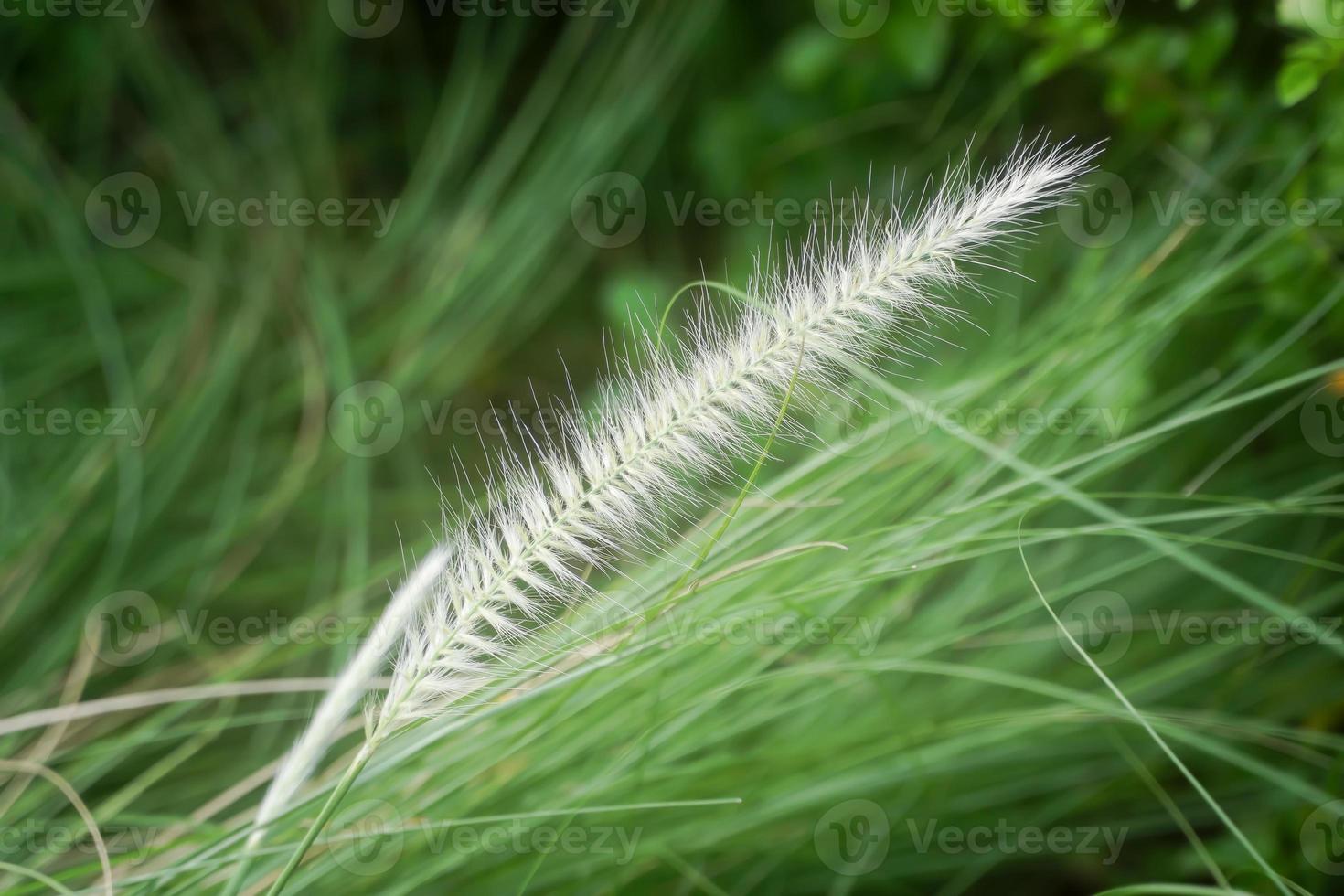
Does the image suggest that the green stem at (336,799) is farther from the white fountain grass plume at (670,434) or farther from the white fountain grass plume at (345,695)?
the white fountain grass plume at (345,695)

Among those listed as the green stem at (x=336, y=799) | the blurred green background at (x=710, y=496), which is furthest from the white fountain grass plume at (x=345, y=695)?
the green stem at (x=336, y=799)

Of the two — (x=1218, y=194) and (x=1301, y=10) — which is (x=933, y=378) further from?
(x=1301, y=10)

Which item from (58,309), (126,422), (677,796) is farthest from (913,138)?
(58,309)

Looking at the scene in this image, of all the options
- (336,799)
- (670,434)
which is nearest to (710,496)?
(670,434)

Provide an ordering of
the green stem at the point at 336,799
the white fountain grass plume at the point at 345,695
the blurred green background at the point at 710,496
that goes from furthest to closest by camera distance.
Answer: the blurred green background at the point at 710,496 < the white fountain grass plume at the point at 345,695 < the green stem at the point at 336,799

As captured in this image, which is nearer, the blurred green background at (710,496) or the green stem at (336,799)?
the green stem at (336,799)

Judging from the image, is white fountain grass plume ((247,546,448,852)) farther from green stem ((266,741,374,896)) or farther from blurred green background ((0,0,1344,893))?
green stem ((266,741,374,896))

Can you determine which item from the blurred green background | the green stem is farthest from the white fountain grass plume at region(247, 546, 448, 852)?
the green stem

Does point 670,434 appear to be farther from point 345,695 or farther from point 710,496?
point 710,496

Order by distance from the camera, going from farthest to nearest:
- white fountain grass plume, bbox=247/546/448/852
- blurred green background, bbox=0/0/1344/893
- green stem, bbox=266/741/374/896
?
blurred green background, bbox=0/0/1344/893, white fountain grass plume, bbox=247/546/448/852, green stem, bbox=266/741/374/896
